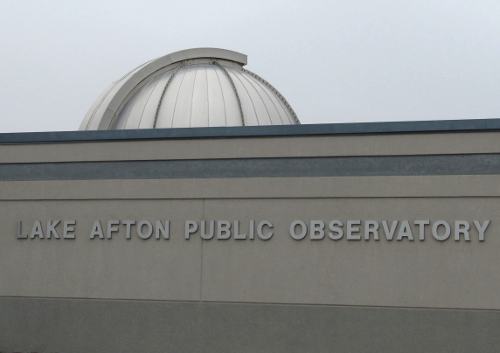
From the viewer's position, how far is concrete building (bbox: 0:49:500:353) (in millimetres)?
13383

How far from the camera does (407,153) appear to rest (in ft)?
45.0

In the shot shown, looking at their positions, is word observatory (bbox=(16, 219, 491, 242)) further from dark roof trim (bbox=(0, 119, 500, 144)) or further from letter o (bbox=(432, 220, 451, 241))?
dark roof trim (bbox=(0, 119, 500, 144))

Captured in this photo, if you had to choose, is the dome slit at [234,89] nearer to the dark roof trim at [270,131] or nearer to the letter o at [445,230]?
the dark roof trim at [270,131]

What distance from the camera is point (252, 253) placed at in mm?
14172

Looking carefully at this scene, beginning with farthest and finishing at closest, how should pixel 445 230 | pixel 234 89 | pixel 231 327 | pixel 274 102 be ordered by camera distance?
pixel 274 102, pixel 234 89, pixel 231 327, pixel 445 230

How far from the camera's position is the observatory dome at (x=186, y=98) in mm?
18297


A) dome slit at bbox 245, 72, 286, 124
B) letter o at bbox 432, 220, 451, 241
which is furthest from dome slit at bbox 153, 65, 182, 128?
letter o at bbox 432, 220, 451, 241

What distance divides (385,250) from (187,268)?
3293mm

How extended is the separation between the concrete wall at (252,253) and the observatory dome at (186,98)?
11.1ft

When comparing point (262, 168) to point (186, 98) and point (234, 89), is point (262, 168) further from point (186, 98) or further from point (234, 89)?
point (234, 89)

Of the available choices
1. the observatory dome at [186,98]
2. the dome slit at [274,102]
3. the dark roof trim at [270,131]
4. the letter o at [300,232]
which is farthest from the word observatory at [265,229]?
the dome slit at [274,102]

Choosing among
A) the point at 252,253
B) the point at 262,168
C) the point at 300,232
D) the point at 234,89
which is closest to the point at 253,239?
the point at 252,253

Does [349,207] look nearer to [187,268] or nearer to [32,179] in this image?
[187,268]

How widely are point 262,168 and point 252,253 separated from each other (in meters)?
1.41
